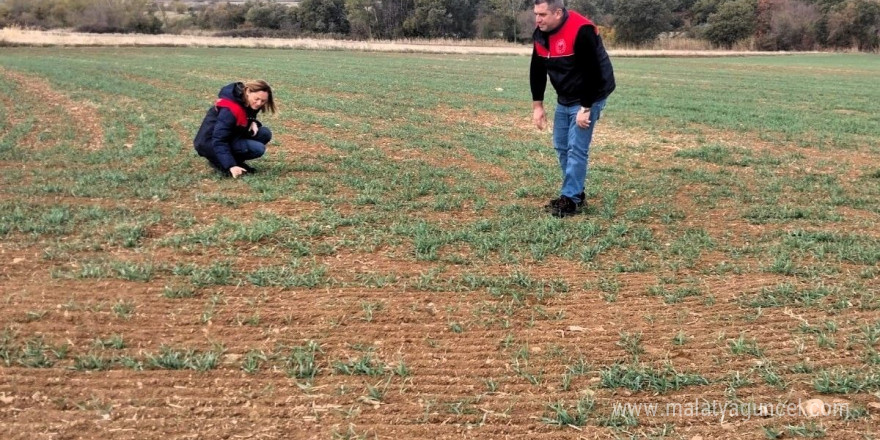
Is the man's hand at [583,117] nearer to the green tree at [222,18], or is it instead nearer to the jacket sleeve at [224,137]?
the jacket sleeve at [224,137]

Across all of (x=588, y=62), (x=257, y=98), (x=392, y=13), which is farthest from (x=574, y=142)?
(x=392, y=13)

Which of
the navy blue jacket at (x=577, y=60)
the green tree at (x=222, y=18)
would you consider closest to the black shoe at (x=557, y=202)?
the navy blue jacket at (x=577, y=60)

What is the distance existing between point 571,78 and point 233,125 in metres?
3.56

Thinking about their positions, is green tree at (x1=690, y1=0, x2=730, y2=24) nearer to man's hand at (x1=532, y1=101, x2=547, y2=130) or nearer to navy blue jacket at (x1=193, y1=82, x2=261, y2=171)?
man's hand at (x1=532, y1=101, x2=547, y2=130)

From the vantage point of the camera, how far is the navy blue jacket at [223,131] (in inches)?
254

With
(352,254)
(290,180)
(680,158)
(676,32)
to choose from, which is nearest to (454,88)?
(680,158)

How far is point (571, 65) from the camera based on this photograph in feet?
17.5

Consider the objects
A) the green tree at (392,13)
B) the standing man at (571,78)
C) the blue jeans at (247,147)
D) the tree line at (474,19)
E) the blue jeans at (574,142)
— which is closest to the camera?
the standing man at (571,78)

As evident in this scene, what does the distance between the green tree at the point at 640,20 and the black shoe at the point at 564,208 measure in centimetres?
6645

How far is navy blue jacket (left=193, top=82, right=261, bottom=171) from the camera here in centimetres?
645

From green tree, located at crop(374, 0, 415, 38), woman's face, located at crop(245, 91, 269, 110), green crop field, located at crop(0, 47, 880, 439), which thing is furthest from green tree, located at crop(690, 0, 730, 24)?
woman's face, located at crop(245, 91, 269, 110)

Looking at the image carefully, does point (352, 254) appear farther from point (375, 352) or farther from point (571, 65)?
point (571, 65)

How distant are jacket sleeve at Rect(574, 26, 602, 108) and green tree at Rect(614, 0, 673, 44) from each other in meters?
66.4

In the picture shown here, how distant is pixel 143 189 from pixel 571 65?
4397mm
